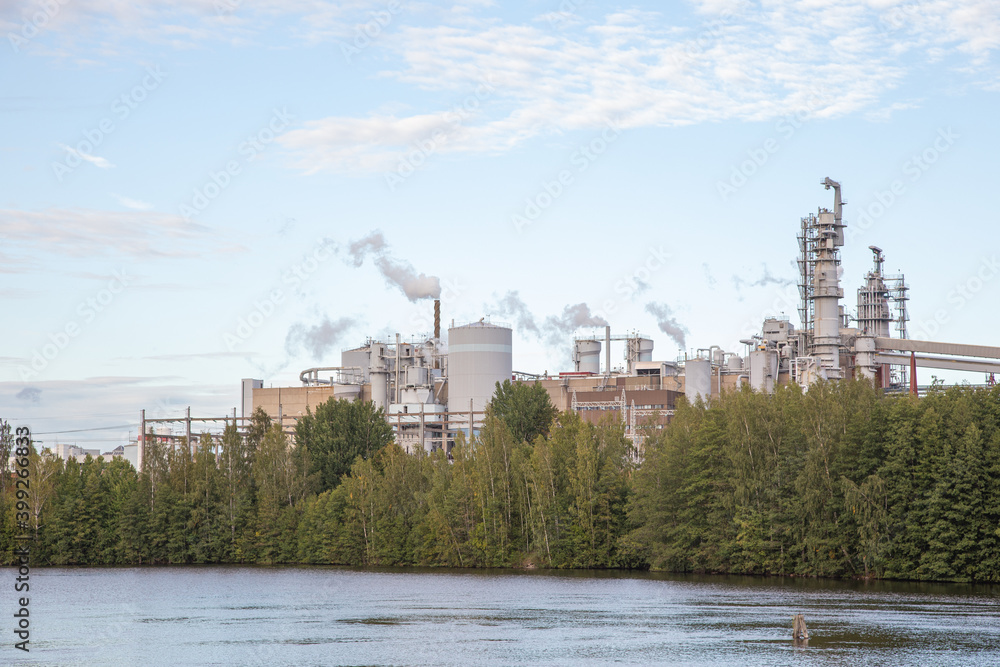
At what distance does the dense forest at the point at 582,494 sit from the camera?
66.4 m

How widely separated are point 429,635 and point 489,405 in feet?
186

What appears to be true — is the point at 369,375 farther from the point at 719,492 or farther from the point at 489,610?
the point at 489,610

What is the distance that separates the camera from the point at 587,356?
150 metres

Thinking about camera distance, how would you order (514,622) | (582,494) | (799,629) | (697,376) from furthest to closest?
(697,376), (582,494), (514,622), (799,629)

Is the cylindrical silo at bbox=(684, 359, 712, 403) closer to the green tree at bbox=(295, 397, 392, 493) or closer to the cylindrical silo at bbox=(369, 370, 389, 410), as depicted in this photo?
the cylindrical silo at bbox=(369, 370, 389, 410)

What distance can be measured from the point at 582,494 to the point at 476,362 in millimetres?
47197

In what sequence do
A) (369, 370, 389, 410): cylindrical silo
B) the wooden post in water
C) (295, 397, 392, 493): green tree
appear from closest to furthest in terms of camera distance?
the wooden post in water, (295, 397, 392, 493): green tree, (369, 370, 389, 410): cylindrical silo

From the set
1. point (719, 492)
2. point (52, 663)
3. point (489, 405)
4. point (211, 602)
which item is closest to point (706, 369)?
point (489, 405)

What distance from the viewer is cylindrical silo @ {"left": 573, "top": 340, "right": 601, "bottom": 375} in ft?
491

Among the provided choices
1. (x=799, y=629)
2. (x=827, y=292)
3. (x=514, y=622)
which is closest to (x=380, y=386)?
(x=827, y=292)

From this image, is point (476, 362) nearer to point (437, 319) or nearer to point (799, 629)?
point (437, 319)

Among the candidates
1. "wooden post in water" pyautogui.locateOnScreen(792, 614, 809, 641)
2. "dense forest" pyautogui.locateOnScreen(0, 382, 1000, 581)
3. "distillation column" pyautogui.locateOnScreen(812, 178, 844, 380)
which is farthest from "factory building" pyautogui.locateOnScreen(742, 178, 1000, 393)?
"wooden post in water" pyautogui.locateOnScreen(792, 614, 809, 641)

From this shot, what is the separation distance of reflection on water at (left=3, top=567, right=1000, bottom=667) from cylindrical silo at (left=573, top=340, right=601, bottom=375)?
246 feet

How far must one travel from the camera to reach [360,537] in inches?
3701
